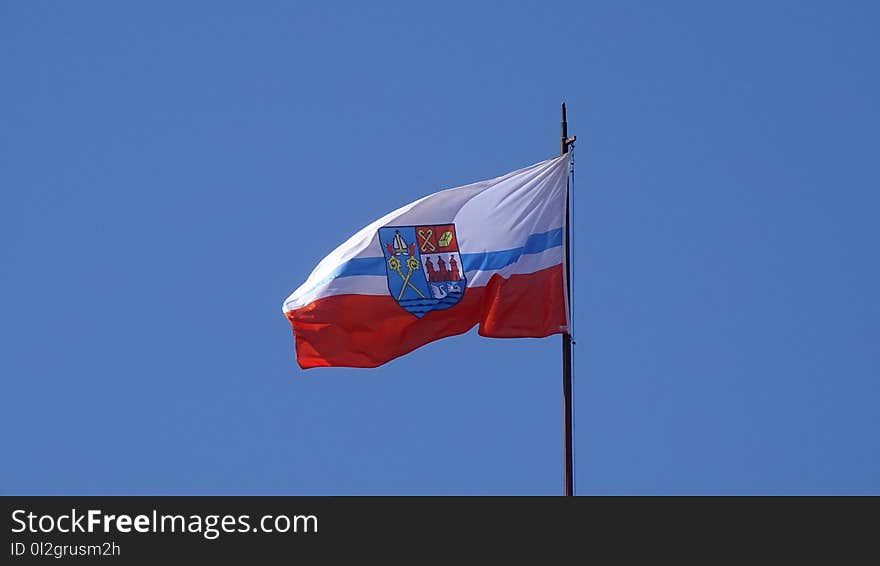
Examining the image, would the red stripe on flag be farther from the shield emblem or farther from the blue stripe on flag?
the blue stripe on flag

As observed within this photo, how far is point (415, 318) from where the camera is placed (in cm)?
6347

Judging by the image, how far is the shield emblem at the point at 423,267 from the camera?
63.4m

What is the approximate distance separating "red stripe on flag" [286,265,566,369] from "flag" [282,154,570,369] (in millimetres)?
23

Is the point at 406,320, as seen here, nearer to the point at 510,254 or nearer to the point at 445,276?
the point at 445,276

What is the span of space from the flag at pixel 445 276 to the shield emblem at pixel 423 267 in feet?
0.07

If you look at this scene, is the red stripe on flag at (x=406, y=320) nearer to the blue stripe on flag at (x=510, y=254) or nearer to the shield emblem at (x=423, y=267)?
the shield emblem at (x=423, y=267)

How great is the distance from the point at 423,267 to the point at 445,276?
59 centimetres

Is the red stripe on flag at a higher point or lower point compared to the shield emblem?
lower

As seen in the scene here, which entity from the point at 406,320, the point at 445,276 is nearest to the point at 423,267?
the point at 445,276

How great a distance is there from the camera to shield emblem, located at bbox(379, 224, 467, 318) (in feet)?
208

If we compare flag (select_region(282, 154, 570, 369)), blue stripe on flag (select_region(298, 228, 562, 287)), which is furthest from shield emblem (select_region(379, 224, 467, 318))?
blue stripe on flag (select_region(298, 228, 562, 287))

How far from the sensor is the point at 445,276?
6362cm
